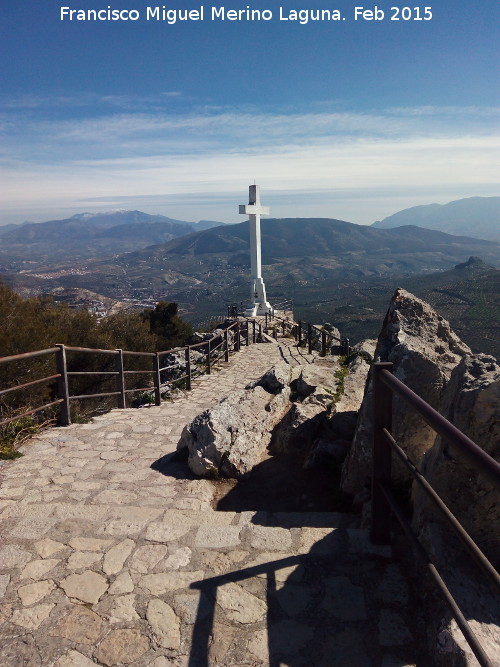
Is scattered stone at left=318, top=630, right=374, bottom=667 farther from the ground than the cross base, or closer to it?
farther from the ground

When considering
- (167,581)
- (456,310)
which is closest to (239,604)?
(167,581)

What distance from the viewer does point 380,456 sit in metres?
2.84

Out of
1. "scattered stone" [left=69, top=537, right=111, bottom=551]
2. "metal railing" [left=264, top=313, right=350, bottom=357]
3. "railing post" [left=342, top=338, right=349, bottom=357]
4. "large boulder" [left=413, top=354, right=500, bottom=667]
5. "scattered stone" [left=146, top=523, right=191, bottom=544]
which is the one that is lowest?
"metal railing" [left=264, top=313, right=350, bottom=357]

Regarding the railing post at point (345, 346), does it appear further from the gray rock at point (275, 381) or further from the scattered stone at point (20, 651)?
the scattered stone at point (20, 651)

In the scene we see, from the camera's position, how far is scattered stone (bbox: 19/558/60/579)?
2.87 meters

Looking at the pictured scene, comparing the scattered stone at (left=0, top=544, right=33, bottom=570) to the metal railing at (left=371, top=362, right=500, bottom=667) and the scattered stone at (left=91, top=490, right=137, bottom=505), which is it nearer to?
the scattered stone at (left=91, top=490, right=137, bottom=505)

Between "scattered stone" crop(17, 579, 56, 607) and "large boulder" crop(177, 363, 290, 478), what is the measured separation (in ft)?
6.35

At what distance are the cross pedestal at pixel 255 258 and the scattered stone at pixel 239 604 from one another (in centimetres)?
2832

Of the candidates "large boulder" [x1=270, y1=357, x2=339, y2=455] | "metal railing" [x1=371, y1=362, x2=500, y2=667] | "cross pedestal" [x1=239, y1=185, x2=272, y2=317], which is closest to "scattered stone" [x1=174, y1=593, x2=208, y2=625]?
"metal railing" [x1=371, y1=362, x2=500, y2=667]

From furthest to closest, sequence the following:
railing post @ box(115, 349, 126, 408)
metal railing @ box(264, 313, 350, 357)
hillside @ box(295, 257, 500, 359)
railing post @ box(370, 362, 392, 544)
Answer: hillside @ box(295, 257, 500, 359) < metal railing @ box(264, 313, 350, 357) < railing post @ box(115, 349, 126, 408) < railing post @ box(370, 362, 392, 544)

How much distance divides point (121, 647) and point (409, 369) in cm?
288

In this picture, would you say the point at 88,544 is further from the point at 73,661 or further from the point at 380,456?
the point at 380,456

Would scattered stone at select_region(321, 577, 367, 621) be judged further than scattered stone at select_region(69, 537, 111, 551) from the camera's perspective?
No

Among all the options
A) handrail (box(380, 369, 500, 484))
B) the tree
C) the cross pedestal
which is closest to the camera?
handrail (box(380, 369, 500, 484))
